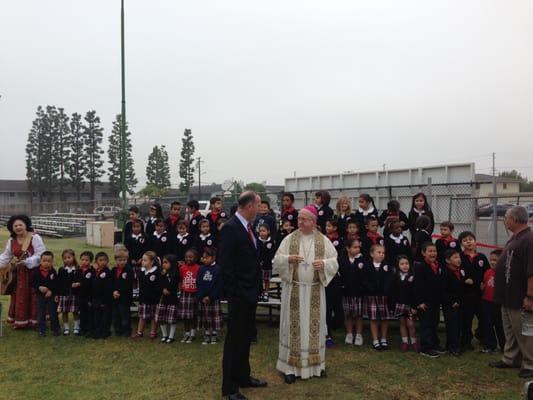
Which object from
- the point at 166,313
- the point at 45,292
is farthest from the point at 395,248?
the point at 45,292

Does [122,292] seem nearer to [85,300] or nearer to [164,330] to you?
[85,300]

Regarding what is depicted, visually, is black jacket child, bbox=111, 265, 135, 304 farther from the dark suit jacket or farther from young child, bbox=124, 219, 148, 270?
the dark suit jacket

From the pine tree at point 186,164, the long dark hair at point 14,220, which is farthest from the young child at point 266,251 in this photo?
the pine tree at point 186,164

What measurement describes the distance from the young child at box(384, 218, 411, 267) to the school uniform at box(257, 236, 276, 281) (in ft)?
5.89

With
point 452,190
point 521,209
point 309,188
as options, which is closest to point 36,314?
point 521,209

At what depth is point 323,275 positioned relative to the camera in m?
4.96

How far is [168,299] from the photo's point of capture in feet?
20.7

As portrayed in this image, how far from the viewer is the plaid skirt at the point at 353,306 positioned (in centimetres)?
613

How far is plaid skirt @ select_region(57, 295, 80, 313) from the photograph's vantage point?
6.74m

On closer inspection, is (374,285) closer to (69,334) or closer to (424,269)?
(424,269)

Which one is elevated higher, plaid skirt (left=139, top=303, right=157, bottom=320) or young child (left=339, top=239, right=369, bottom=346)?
young child (left=339, top=239, right=369, bottom=346)

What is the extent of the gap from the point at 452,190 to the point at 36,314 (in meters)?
9.25

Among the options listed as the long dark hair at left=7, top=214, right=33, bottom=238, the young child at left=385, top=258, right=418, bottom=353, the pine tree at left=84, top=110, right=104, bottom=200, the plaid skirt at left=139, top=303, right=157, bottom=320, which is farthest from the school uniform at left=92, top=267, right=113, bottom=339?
the pine tree at left=84, top=110, right=104, bottom=200

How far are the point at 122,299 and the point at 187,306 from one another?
103 cm
